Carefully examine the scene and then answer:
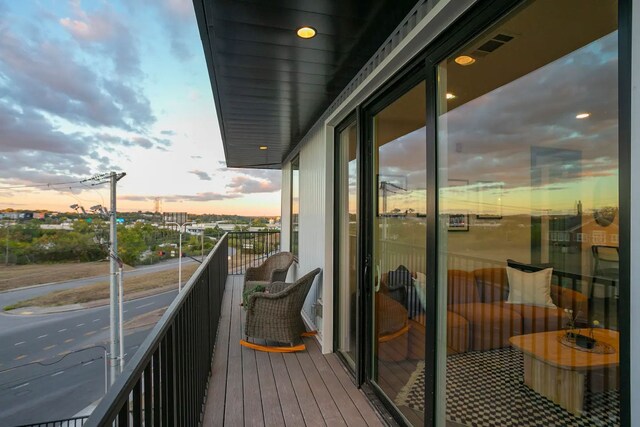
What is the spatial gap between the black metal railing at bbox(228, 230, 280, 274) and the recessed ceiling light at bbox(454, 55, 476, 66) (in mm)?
6938

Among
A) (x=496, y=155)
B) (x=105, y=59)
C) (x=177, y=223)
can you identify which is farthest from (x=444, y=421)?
(x=105, y=59)

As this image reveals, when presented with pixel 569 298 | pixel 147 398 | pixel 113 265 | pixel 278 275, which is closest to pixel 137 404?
pixel 147 398

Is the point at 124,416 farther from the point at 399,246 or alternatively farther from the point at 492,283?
the point at 399,246

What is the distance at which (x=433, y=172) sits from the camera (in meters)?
1.74

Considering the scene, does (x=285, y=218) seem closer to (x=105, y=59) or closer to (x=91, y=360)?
(x=91, y=360)

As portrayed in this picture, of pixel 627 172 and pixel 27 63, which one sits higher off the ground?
pixel 27 63

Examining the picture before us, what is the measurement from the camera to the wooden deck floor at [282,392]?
228 centimetres

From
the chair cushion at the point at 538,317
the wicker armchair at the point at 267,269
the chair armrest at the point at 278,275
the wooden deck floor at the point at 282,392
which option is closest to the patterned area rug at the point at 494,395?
the chair cushion at the point at 538,317

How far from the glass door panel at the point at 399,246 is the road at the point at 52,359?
11163mm

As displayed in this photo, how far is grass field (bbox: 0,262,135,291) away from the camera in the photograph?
14539 mm

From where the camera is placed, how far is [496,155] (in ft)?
5.44

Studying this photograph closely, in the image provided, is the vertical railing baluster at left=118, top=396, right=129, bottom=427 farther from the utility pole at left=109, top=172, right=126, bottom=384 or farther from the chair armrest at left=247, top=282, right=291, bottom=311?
the utility pole at left=109, top=172, right=126, bottom=384

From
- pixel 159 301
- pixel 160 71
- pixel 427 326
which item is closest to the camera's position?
pixel 427 326

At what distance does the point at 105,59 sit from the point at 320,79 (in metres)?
19.1
